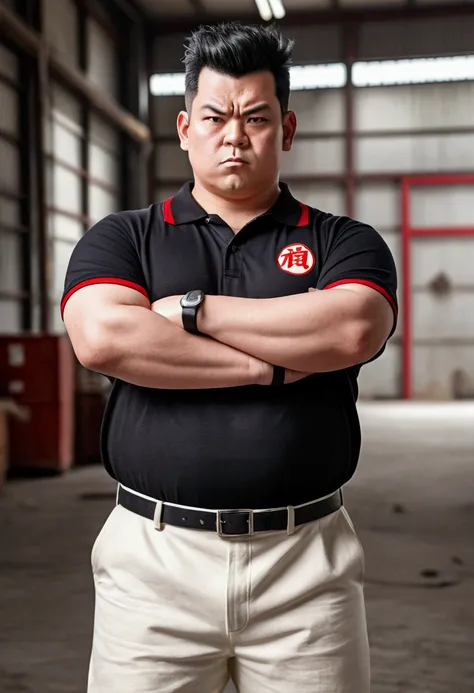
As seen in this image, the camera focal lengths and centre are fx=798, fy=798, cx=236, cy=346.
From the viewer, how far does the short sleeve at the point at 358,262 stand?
1382 mm

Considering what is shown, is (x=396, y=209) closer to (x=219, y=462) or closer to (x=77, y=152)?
(x=77, y=152)

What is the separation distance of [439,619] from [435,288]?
8797 millimetres

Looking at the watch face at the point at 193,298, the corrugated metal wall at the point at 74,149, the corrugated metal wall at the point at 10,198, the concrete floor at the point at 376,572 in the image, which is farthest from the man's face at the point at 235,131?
the corrugated metal wall at the point at 74,149

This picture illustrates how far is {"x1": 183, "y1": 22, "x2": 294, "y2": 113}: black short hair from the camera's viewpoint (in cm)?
138

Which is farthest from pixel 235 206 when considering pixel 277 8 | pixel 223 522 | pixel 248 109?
pixel 277 8

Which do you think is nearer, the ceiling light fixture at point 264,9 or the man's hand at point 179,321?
the man's hand at point 179,321

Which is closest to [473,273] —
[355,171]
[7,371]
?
[355,171]

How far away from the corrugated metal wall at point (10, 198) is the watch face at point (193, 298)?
672 cm

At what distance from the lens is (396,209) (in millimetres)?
11805

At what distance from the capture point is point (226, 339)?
132 centimetres

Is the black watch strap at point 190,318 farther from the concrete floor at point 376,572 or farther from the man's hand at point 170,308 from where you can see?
the concrete floor at point 376,572

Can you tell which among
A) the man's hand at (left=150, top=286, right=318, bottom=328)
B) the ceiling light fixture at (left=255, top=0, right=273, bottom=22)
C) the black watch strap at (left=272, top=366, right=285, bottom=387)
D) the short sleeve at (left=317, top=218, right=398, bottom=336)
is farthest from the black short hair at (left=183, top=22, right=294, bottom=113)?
the ceiling light fixture at (left=255, top=0, right=273, bottom=22)

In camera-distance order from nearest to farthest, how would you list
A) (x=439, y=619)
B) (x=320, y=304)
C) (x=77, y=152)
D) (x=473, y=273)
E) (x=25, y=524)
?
(x=320, y=304) < (x=439, y=619) < (x=25, y=524) < (x=77, y=152) < (x=473, y=273)

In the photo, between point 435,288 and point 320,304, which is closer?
point 320,304
